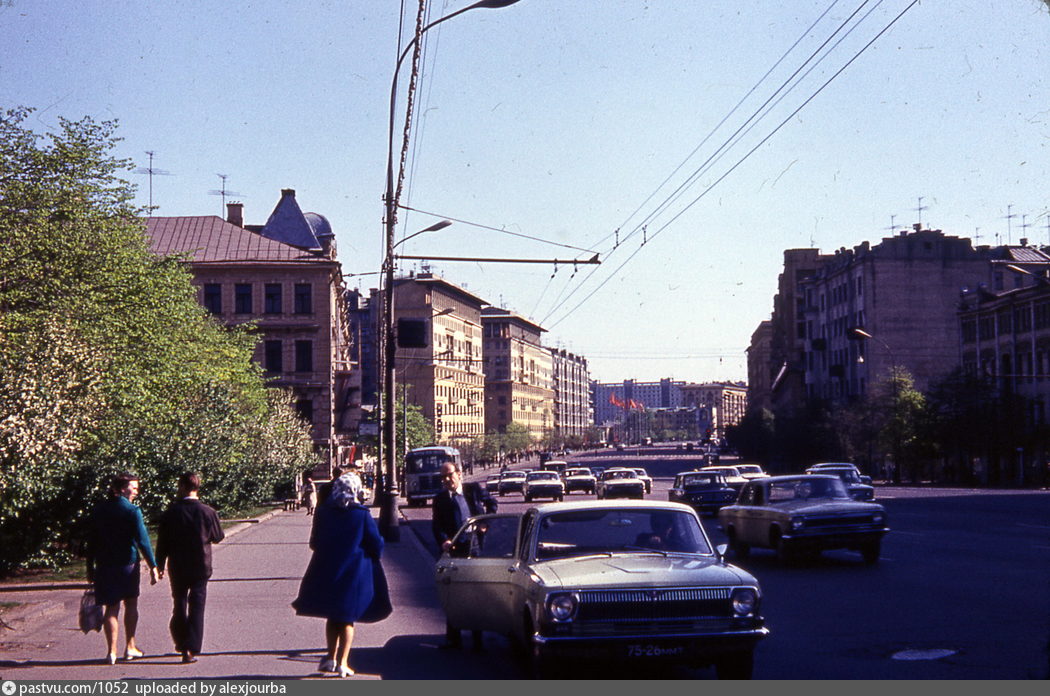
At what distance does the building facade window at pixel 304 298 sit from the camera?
78.0 meters

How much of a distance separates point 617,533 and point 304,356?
68.9 metres

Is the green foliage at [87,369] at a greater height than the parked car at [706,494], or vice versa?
the green foliage at [87,369]

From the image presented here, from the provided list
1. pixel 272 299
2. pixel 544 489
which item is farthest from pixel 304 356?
pixel 544 489

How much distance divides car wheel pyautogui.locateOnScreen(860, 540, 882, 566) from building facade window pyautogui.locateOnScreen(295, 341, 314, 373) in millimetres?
60726

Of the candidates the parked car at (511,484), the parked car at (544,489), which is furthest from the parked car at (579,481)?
the parked car at (544,489)

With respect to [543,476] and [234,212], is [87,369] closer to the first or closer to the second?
[543,476]

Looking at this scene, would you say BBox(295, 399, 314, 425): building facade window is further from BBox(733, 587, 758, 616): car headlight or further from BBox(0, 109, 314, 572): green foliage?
BBox(733, 587, 758, 616): car headlight

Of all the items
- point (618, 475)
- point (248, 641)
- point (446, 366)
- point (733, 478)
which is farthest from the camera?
point (446, 366)

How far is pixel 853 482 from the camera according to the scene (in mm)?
36938

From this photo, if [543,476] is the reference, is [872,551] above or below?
above

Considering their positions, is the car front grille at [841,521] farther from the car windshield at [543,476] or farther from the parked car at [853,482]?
the car windshield at [543,476]

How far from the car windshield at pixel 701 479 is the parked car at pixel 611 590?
28867 mm

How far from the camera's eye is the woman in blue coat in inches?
391

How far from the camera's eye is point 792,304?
448ft
